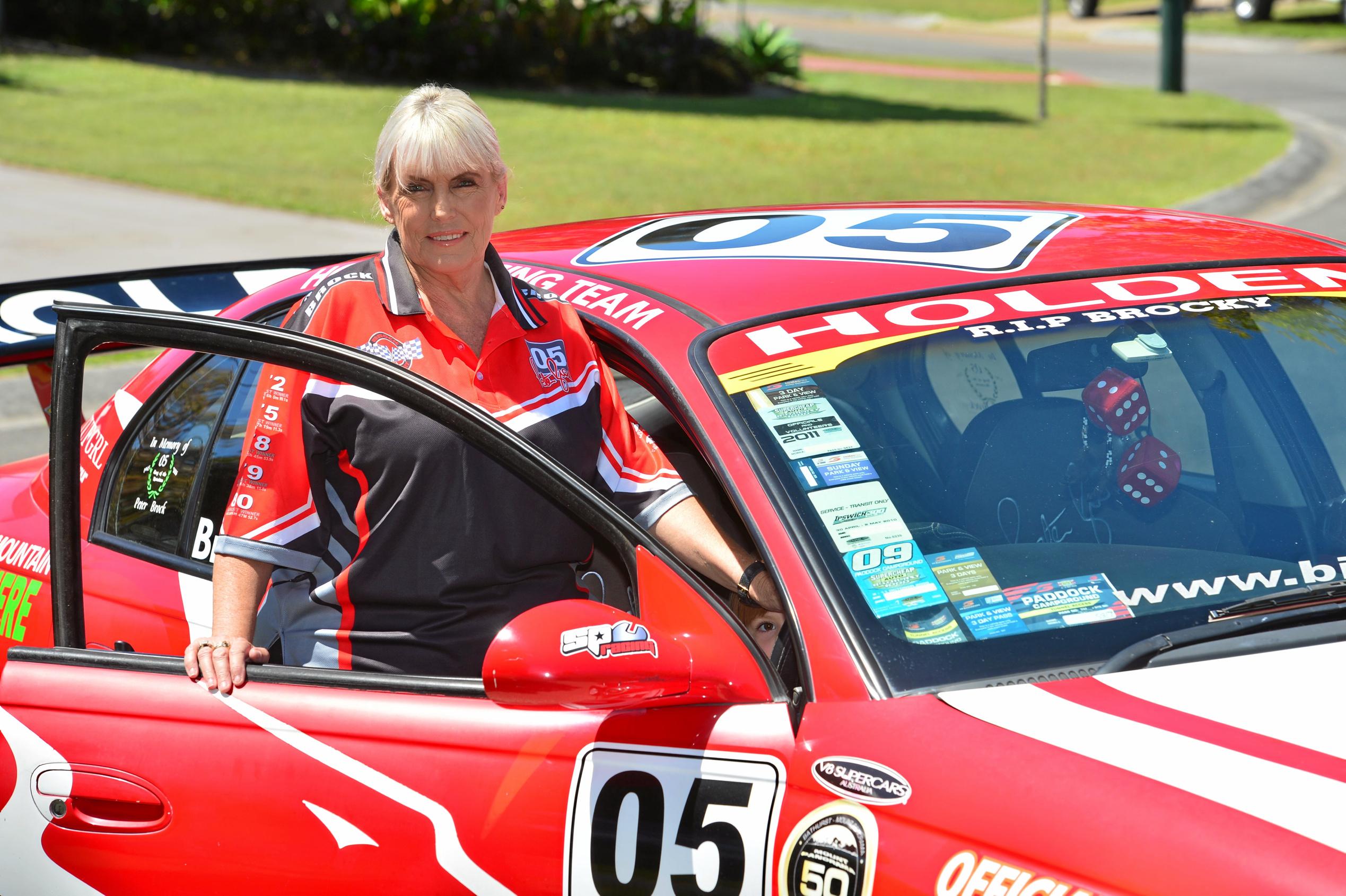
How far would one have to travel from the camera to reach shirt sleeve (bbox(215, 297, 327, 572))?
7.27 ft

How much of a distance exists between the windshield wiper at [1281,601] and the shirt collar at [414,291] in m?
1.13

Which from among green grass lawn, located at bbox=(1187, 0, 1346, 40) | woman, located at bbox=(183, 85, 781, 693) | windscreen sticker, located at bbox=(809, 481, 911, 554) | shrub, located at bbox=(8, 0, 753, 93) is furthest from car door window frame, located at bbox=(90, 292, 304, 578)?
green grass lawn, located at bbox=(1187, 0, 1346, 40)

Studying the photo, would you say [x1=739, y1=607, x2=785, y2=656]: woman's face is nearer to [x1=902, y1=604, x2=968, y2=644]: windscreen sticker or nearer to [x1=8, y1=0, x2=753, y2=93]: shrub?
[x1=902, y1=604, x2=968, y2=644]: windscreen sticker

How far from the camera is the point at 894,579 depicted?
1928 millimetres

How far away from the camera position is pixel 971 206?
3.00 meters

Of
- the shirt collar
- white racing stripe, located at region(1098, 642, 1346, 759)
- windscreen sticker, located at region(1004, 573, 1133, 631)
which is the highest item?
the shirt collar

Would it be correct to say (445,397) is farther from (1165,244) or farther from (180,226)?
(180,226)

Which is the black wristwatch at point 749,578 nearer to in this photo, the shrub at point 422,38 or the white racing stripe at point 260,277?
the white racing stripe at point 260,277

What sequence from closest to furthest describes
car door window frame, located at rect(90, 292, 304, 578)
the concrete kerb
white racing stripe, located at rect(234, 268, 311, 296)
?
car door window frame, located at rect(90, 292, 304, 578) < white racing stripe, located at rect(234, 268, 311, 296) < the concrete kerb

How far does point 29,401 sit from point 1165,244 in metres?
6.38

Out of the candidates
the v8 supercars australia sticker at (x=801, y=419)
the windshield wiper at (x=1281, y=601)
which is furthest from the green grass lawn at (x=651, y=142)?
the windshield wiper at (x=1281, y=601)

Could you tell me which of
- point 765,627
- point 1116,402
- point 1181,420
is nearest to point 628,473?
point 765,627

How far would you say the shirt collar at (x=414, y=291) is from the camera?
232 centimetres

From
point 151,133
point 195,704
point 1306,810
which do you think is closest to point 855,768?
point 1306,810
